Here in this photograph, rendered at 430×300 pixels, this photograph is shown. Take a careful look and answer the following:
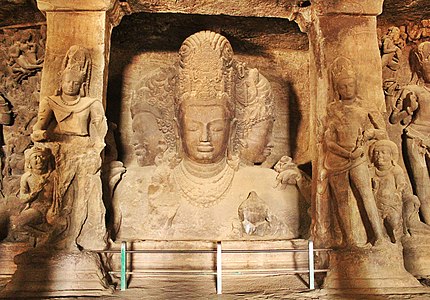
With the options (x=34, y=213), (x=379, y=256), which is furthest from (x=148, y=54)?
(x=379, y=256)

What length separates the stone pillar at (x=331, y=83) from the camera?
4.70 meters

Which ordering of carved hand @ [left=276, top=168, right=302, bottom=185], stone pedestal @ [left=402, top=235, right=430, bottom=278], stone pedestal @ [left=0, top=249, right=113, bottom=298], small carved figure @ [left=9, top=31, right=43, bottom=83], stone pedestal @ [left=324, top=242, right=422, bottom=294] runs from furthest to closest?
small carved figure @ [left=9, top=31, right=43, bottom=83]
carved hand @ [left=276, top=168, right=302, bottom=185]
stone pedestal @ [left=402, top=235, right=430, bottom=278]
stone pedestal @ [left=324, top=242, right=422, bottom=294]
stone pedestal @ [left=0, top=249, right=113, bottom=298]

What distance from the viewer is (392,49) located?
251 inches

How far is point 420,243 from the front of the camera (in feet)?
18.3

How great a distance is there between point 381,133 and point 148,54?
334 cm

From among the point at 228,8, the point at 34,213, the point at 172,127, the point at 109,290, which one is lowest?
the point at 109,290

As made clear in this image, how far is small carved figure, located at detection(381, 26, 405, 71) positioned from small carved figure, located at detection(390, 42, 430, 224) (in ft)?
0.94

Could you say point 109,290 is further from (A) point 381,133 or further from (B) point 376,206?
(A) point 381,133

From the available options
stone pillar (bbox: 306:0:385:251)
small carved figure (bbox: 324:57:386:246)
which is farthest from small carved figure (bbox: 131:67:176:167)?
small carved figure (bbox: 324:57:386:246)

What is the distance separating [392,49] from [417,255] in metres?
2.48

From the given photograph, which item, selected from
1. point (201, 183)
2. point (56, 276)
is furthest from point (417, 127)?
point (56, 276)

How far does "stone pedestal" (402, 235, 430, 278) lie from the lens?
17.8ft

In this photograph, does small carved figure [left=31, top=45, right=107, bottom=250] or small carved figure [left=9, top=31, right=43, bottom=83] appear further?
small carved figure [left=9, top=31, right=43, bottom=83]

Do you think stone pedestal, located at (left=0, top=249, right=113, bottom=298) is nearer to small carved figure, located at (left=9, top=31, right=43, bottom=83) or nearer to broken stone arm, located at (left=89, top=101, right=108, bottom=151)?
broken stone arm, located at (left=89, top=101, right=108, bottom=151)
